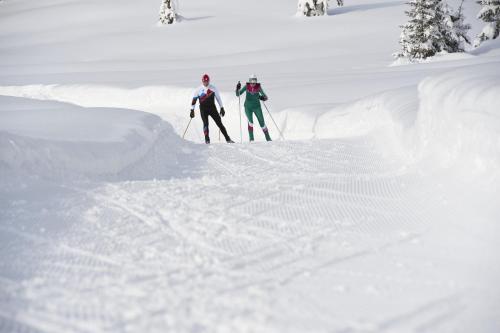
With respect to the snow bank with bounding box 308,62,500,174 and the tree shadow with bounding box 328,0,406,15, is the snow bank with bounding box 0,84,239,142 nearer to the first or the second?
the snow bank with bounding box 308,62,500,174

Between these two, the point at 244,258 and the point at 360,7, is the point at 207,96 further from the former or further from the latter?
the point at 360,7

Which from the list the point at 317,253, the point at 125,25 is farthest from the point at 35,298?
the point at 125,25

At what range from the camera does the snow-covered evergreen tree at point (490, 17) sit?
1070 inches

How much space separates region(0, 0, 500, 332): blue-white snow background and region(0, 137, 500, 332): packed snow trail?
14mm

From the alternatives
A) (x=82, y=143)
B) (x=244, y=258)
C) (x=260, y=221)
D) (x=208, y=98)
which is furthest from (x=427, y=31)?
(x=244, y=258)

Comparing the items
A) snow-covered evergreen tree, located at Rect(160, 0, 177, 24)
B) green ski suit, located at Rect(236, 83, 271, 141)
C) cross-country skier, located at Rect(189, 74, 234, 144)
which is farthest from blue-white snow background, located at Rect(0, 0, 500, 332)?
snow-covered evergreen tree, located at Rect(160, 0, 177, 24)

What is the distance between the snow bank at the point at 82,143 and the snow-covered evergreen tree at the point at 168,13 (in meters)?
30.8

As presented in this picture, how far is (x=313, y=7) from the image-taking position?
125ft

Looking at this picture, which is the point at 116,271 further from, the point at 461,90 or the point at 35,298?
the point at 461,90

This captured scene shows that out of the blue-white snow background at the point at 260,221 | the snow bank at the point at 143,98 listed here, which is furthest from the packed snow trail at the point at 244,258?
the snow bank at the point at 143,98

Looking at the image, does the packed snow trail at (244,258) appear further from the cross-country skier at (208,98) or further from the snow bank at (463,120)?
the cross-country skier at (208,98)

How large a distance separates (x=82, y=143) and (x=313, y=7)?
33.5 metres

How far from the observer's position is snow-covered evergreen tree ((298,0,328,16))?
124 ft

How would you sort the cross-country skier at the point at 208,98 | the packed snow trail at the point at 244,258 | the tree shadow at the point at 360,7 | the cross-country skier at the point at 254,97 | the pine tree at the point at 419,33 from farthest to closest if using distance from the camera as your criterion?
the tree shadow at the point at 360,7, the pine tree at the point at 419,33, the cross-country skier at the point at 254,97, the cross-country skier at the point at 208,98, the packed snow trail at the point at 244,258
